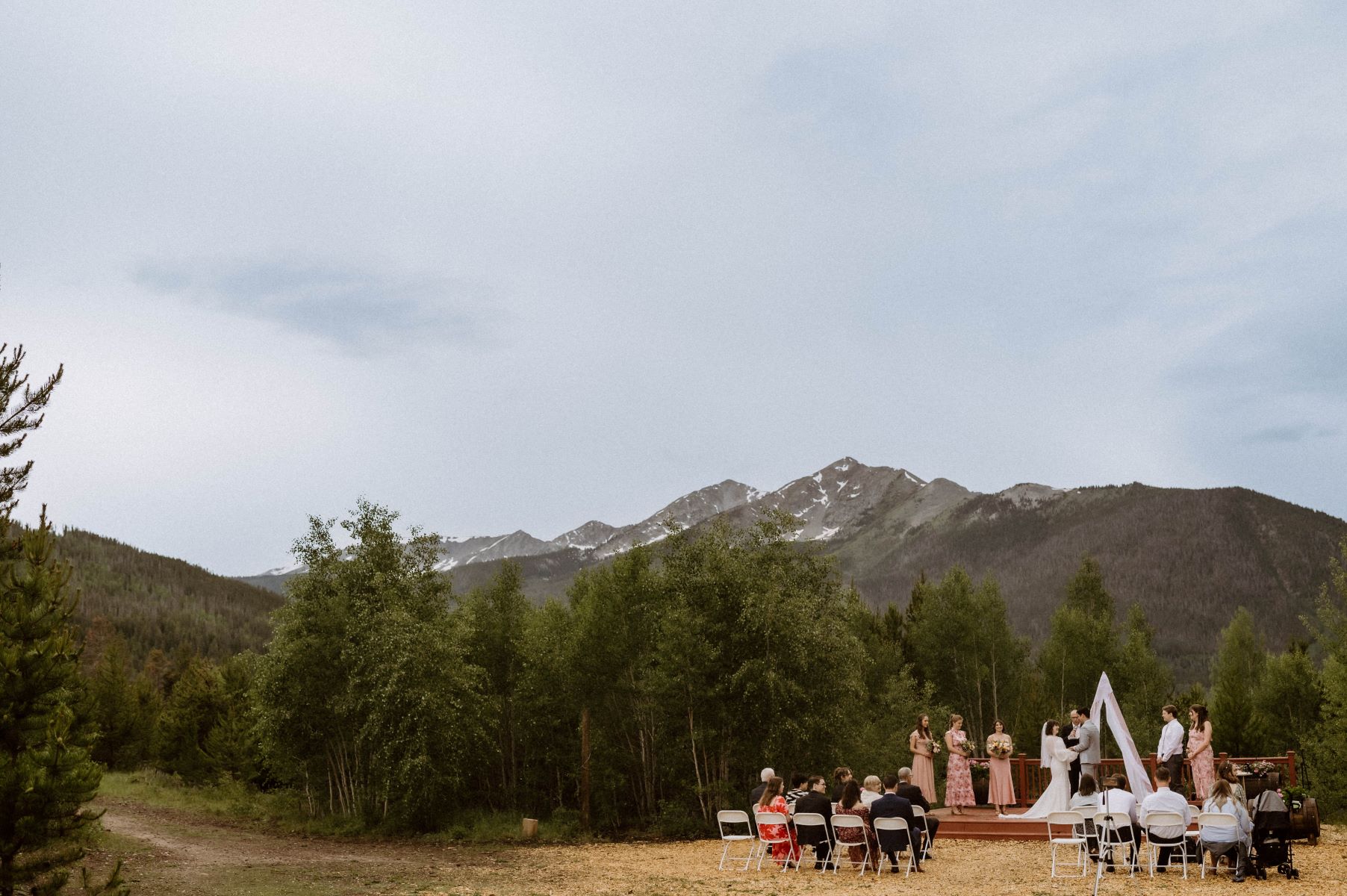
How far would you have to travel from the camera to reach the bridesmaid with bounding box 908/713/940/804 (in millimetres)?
19359

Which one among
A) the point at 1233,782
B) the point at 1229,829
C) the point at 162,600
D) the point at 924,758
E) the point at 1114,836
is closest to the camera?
the point at 1229,829

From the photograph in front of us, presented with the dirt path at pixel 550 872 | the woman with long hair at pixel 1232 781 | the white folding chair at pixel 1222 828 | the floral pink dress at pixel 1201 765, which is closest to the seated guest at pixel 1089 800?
the dirt path at pixel 550 872

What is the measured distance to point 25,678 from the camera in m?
11.6

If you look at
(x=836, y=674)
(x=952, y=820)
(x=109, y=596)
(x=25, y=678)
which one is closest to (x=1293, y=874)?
(x=952, y=820)

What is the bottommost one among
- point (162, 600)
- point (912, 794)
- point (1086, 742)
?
point (912, 794)

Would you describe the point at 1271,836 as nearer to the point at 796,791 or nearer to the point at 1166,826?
the point at 1166,826

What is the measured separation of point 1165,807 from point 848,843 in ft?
14.6

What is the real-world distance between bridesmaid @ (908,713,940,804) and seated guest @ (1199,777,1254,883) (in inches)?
227

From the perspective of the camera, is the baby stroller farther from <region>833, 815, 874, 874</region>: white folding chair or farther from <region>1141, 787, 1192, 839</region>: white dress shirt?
<region>833, 815, 874, 874</region>: white folding chair

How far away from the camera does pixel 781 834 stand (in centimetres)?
1617

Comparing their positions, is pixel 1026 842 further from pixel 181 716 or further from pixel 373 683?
pixel 181 716

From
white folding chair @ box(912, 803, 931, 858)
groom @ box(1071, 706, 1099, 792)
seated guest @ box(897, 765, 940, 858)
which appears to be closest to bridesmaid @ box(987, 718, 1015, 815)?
groom @ box(1071, 706, 1099, 792)

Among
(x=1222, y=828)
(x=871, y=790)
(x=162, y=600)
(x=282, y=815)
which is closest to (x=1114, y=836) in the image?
(x=1222, y=828)

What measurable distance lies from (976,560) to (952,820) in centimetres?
18012
